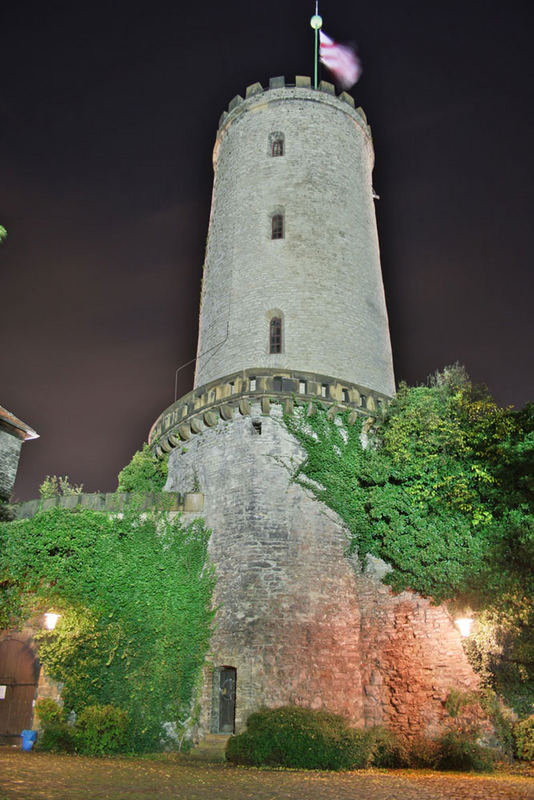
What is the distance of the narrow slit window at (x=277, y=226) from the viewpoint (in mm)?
22656

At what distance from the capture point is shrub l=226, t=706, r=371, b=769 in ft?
42.1

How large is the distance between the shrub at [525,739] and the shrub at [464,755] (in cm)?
102

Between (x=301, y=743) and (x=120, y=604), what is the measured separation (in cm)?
610

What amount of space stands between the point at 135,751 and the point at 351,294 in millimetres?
15216

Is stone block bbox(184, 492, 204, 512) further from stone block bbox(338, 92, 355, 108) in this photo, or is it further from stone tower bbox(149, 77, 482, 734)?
stone block bbox(338, 92, 355, 108)

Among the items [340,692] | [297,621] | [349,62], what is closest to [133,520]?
[297,621]

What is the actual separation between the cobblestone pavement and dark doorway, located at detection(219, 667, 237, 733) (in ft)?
9.21

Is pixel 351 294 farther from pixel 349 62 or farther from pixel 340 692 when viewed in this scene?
pixel 340 692

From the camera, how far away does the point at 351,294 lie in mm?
22109

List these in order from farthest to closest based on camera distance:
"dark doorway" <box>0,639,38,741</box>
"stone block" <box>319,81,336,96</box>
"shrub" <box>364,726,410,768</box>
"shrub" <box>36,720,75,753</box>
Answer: "stone block" <box>319,81,336,96</box> → "dark doorway" <box>0,639,38,741</box> → "shrub" <box>36,720,75,753</box> → "shrub" <box>364,726,410,768</box>

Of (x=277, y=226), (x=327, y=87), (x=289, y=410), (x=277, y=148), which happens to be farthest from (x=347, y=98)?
(x=289, y=410)

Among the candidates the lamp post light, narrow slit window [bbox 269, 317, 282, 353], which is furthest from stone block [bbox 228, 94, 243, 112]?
the lamp post light

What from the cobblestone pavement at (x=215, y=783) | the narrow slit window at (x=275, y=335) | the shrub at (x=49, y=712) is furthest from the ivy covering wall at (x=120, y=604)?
the narrow slit window at (x=275, y=335)

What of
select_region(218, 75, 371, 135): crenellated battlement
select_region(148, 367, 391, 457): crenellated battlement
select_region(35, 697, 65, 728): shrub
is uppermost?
select_region(218, 75, 371, 135): crenellated battlement
